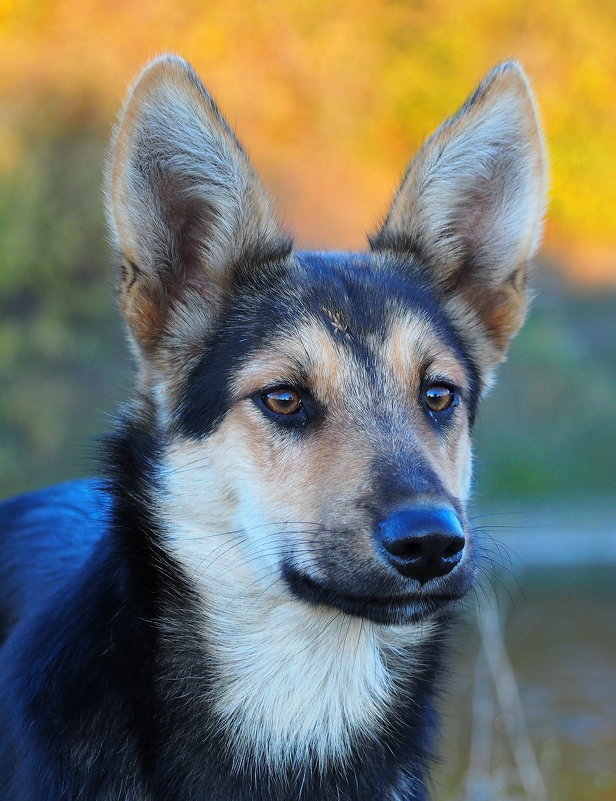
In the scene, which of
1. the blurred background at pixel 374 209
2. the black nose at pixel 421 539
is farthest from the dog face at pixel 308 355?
the blurred background at pixel 374 209

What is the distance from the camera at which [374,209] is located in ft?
51.5

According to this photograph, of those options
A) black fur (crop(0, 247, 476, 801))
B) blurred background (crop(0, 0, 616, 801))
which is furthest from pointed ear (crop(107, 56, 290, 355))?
blurred background (crop(0, 0, 616, 801))

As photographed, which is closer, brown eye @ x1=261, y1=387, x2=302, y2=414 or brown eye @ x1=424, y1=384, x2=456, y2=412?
brown eye @ x1=261, y1=387, x2=302, y2=414

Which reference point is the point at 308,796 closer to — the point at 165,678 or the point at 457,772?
the point at 165,678

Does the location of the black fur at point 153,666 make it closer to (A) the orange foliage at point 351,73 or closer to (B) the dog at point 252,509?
(B) the dog at point 252,509

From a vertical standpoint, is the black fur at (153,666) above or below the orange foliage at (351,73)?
below

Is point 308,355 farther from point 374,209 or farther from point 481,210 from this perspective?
point 374,209

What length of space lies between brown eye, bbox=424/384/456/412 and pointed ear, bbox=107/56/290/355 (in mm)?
776

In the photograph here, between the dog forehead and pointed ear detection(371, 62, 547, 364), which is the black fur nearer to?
the dog forehead

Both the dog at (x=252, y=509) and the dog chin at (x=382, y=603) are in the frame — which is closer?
the dog chin at (x=382, y=603)

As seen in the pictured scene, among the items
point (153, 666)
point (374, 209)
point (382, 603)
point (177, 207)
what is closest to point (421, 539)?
point (382, 603)

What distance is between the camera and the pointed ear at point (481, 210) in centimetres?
392

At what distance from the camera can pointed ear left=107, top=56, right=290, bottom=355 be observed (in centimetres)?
349

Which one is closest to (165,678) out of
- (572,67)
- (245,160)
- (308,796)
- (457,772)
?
(308,796)
